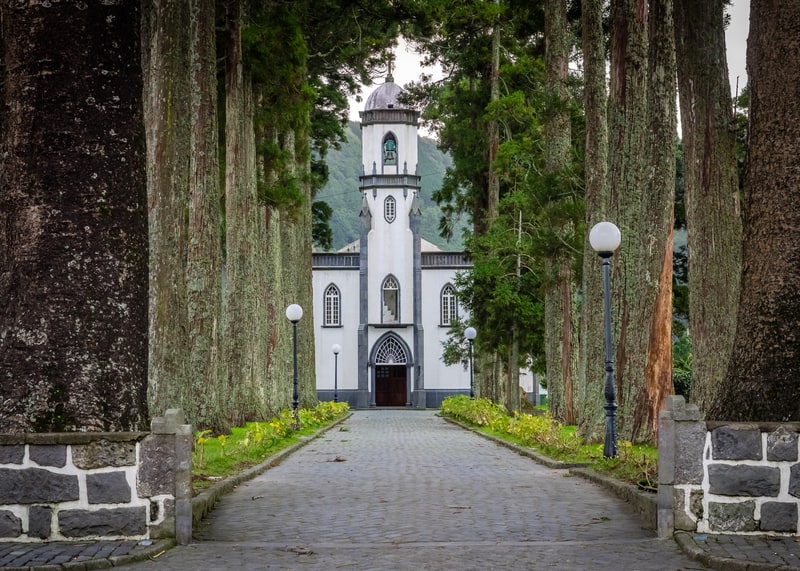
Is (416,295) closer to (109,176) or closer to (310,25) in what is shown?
(310,25)

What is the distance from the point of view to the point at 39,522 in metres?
7.86

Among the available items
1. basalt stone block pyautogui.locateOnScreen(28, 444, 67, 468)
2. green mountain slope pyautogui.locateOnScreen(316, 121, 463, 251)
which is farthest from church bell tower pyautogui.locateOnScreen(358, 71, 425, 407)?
basalt stone block pyautogui.locateOnScreen(28, 444, 67, 468)

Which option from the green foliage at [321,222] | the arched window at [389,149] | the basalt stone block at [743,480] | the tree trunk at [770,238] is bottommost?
the basalt stone block at [743,480]

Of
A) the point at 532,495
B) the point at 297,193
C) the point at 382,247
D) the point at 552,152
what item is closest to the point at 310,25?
the point at 297,193

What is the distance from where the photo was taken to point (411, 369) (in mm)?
66250

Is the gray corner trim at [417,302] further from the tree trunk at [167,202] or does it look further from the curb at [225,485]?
the tree trunk at [167,202]

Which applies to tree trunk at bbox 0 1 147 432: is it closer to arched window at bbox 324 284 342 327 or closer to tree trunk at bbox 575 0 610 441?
tree trunk at bbox 575 0 610 441

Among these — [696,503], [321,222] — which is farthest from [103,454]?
[321,222]

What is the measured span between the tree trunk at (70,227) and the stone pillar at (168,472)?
15.0 inches

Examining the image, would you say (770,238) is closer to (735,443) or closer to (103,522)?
(735,443)

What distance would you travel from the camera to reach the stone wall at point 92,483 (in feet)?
25.8

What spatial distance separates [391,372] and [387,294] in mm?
4480

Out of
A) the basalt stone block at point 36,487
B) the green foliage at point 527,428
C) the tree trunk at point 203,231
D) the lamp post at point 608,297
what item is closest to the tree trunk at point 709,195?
the lamp post at point 608,297

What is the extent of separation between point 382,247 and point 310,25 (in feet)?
138
